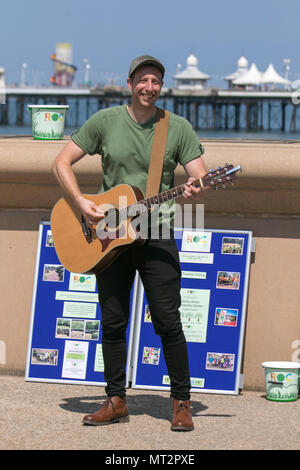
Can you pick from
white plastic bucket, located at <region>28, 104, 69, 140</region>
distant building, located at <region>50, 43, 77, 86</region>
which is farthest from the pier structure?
white plastic bucket, located at <region>28, 104, 69, 140</region>

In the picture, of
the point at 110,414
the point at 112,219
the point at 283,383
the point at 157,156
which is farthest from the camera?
the point at 283,383

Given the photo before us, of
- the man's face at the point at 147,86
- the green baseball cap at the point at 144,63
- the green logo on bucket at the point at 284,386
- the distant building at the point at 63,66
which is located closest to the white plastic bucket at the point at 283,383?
the green logo on bucket at the point at 284,386

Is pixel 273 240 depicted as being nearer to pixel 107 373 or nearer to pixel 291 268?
pixel 291 268

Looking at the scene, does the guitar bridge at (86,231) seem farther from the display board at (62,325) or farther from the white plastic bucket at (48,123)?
the white plastic bucket at (48,123)

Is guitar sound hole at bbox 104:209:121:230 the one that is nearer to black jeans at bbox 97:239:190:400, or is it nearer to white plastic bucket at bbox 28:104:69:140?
black jeans at bbox 97:239:190:400

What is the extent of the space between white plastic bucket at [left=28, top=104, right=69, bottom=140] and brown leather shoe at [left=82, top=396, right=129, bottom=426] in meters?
1.86

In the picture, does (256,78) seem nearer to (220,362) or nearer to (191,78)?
(191,78)

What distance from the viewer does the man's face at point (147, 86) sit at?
458 cm

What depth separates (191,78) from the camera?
11088cm

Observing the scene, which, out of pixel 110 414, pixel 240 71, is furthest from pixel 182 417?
pixel 240 71

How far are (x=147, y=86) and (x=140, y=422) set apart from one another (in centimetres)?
154

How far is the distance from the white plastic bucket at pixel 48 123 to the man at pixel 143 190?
4.39 ft

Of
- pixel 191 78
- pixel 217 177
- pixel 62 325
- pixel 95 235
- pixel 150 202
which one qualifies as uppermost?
pixel 191 78
